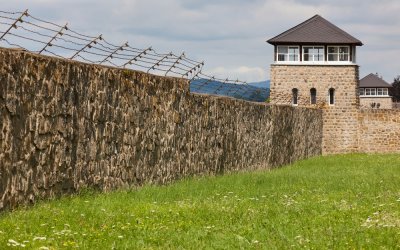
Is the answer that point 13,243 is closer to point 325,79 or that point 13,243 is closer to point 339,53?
point 325,79

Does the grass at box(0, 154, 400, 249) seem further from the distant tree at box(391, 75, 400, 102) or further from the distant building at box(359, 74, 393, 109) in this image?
the distant tree at box(391, 75, 400, 102)

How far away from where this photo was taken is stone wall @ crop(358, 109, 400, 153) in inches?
1821

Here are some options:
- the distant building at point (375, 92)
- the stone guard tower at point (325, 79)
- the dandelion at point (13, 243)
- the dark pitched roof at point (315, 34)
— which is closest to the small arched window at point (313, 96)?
the stone guard tower at point (325, 79)

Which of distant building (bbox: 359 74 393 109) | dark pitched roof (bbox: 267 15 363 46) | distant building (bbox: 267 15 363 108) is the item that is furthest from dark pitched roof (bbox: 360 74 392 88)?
distant building (bbox: 267 15 363 108)

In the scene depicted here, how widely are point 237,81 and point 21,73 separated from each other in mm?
12514

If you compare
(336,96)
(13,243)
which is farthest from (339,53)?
(13,243)

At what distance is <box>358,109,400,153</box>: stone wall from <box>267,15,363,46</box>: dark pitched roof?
517 cm

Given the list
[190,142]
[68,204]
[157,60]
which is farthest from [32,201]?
[190,142]

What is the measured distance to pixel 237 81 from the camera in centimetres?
2455

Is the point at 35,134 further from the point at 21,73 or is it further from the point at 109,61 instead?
the point at 109,61

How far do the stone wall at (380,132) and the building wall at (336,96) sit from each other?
481 mm

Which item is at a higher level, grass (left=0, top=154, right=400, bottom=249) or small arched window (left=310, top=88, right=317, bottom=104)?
small arched window (left=310, top=88, right=317, bottom=104)

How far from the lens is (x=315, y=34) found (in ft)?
Result: 162

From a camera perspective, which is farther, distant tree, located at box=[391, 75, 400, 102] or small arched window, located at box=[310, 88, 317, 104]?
distant tree, located at box=[391, 75, 400, 102]
